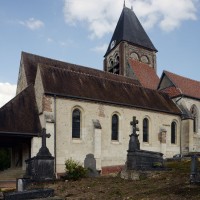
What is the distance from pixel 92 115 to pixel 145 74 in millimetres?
14408

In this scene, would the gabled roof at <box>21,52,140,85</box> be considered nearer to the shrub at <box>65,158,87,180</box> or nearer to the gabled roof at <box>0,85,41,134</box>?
the gabled roof at <box>0,85,41,134</box>

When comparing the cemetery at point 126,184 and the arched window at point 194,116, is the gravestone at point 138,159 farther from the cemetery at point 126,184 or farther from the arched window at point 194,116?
the arched window at point 194,116

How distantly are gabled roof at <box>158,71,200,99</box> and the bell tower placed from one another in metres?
5.92

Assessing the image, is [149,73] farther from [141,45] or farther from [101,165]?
[101,165]

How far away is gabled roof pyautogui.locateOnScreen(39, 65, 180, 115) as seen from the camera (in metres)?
21.0

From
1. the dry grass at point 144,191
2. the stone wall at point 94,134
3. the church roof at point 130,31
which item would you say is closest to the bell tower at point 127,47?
the church roof at point 130,31

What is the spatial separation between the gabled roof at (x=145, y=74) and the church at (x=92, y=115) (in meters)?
3.13

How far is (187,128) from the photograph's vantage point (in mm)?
26234

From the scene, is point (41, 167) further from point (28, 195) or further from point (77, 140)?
point (28, 195)

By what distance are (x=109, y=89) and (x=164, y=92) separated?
6825 millimetres

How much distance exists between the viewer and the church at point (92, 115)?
64.8 feet

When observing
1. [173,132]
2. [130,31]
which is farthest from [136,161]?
[130,31]

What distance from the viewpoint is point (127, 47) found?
3572cm

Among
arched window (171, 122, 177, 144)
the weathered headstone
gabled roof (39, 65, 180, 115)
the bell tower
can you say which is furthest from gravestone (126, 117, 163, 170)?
the bell tower
